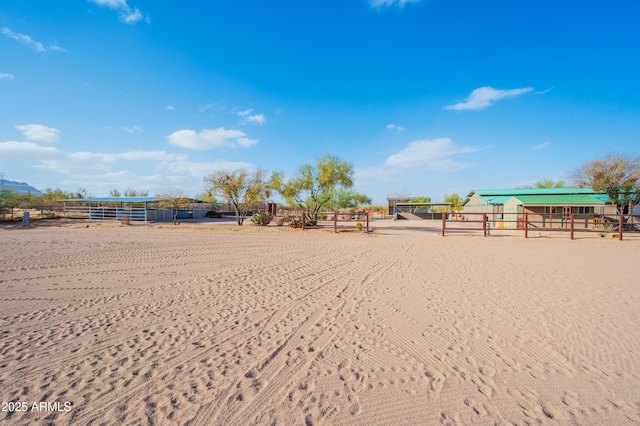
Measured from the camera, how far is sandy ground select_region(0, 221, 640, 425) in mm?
2441

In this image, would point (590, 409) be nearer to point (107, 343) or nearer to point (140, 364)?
point (140, 364)

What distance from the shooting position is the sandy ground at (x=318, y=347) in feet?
8.01

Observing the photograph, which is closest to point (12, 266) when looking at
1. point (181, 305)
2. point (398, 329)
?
point (181, 305)

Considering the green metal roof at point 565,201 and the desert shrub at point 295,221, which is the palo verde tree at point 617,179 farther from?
the desert shrub at point 295,221

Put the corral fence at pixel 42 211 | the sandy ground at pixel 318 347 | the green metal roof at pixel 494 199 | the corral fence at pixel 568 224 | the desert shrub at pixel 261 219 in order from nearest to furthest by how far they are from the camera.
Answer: the sandy ground at pixel 318 347 → the corral fence at pixel 568 224 → the desert shrub at pixel 261 219 → the green metal roof at pixel 494 199 → the corral fence at pixel 42 211

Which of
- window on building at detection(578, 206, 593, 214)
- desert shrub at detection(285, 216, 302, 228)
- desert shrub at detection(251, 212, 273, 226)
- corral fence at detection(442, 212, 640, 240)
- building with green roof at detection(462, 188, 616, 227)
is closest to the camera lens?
corral fence at detection(442, 212, 640, 240)

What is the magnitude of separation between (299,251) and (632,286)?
367 inches

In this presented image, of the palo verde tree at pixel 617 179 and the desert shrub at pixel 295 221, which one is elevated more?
the palo verde tree at pixel 617 179

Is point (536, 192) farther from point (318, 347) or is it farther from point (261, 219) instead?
point (318, 347)

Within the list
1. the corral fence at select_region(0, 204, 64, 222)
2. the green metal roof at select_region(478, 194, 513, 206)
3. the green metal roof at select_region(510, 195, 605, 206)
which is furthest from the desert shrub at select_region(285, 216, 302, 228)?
the corral fence at select_region(0, 204, 64, 222)

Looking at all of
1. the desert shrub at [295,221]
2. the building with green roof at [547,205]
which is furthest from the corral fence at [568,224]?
the desert shrub at [295,221]

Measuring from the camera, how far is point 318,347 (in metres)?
3.52

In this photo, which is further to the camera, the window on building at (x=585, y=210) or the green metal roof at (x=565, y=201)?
the window on building at (x=585, y=210)

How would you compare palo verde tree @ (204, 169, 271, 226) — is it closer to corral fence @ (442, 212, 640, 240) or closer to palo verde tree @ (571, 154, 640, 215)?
corral fence @ (442, 212, 640, 240)
